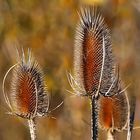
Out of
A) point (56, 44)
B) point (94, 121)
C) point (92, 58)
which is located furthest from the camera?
point (56, 44)

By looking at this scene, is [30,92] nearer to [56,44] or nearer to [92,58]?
[92,58]

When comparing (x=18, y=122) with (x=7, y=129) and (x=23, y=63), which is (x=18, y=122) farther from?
(x=23, y=63)

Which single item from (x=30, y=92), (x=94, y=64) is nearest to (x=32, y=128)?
(x=30, y=92)

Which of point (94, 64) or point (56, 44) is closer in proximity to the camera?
point (94, 64)

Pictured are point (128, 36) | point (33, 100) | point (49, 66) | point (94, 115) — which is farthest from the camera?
point (49, 66)

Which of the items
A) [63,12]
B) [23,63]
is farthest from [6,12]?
[23,63]

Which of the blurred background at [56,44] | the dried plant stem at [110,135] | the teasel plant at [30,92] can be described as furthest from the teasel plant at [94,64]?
the blurred background at [56,44]

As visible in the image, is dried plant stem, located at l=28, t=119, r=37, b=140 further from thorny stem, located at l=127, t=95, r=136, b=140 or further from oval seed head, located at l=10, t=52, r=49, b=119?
thorny stem, located at l=127, t=95, r=136, b=140
